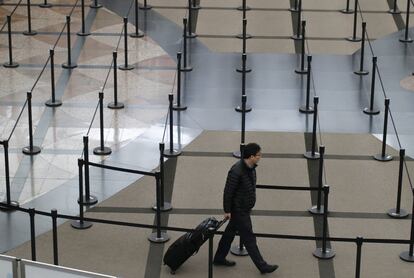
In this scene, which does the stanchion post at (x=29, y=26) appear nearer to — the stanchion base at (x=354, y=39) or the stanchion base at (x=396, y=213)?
the stanchion base at (x=354, y=39)

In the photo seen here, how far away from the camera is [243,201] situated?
12.8 meters

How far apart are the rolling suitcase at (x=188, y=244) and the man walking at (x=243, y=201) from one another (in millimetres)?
172

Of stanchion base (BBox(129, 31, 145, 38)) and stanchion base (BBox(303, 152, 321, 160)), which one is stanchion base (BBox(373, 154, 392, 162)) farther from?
stanchion base (BBox(129, 31, 145, 38))

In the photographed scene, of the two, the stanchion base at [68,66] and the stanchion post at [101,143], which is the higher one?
the stanchion base at [68,66]

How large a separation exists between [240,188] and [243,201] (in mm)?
150

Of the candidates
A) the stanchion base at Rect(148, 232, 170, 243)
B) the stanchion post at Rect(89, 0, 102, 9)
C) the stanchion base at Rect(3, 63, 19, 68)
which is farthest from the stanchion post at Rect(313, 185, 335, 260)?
the stanchion post at Rect(89, 0, 102, 9)

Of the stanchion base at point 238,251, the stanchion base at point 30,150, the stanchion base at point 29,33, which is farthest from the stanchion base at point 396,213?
the stanchion base at point 29,33

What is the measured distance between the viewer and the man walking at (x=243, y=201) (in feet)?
41.5

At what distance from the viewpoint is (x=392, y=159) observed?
52.1 ft

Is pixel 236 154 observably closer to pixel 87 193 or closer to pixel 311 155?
pixel 311 155

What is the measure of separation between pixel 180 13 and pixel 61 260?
9087mm

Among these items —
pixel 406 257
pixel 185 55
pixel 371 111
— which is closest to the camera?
pixel 406 257

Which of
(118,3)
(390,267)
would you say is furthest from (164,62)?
(390,267)

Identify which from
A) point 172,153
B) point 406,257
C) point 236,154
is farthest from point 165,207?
point 406,257
